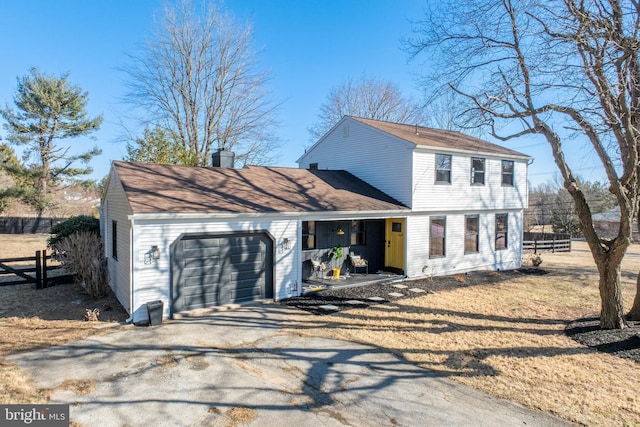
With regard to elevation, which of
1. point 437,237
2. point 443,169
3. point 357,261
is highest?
point 443,169

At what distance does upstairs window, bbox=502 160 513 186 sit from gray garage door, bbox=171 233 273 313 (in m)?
11.5

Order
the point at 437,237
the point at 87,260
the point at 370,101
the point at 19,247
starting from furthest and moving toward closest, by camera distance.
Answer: the point at 370,101
the point at 19,247
the point at 437,237
the point at 87,260

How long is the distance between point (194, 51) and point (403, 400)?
24406mm

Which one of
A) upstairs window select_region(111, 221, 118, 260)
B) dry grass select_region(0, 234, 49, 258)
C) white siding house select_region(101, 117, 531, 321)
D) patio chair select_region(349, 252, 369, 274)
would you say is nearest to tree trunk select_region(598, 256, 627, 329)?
white siding house select_region(101, 117, 531, 321)

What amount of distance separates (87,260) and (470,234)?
13942mm

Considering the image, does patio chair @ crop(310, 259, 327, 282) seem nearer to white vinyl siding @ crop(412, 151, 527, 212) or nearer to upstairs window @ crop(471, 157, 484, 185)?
white vinyl siding @ crop(412, 151, 527, 212)

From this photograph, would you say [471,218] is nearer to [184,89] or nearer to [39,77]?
[184,89]

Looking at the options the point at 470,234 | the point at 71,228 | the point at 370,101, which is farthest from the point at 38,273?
the point at 370,101

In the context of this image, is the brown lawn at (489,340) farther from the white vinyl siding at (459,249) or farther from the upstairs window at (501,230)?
the upstairs window at (501,230)

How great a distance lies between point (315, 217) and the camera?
36.4 feet

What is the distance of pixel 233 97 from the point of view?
997 inches

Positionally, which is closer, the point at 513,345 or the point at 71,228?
the point at 513,345

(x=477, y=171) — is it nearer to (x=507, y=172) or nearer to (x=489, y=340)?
(x=507, y=172)

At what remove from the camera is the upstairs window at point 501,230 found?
54.0 feet
